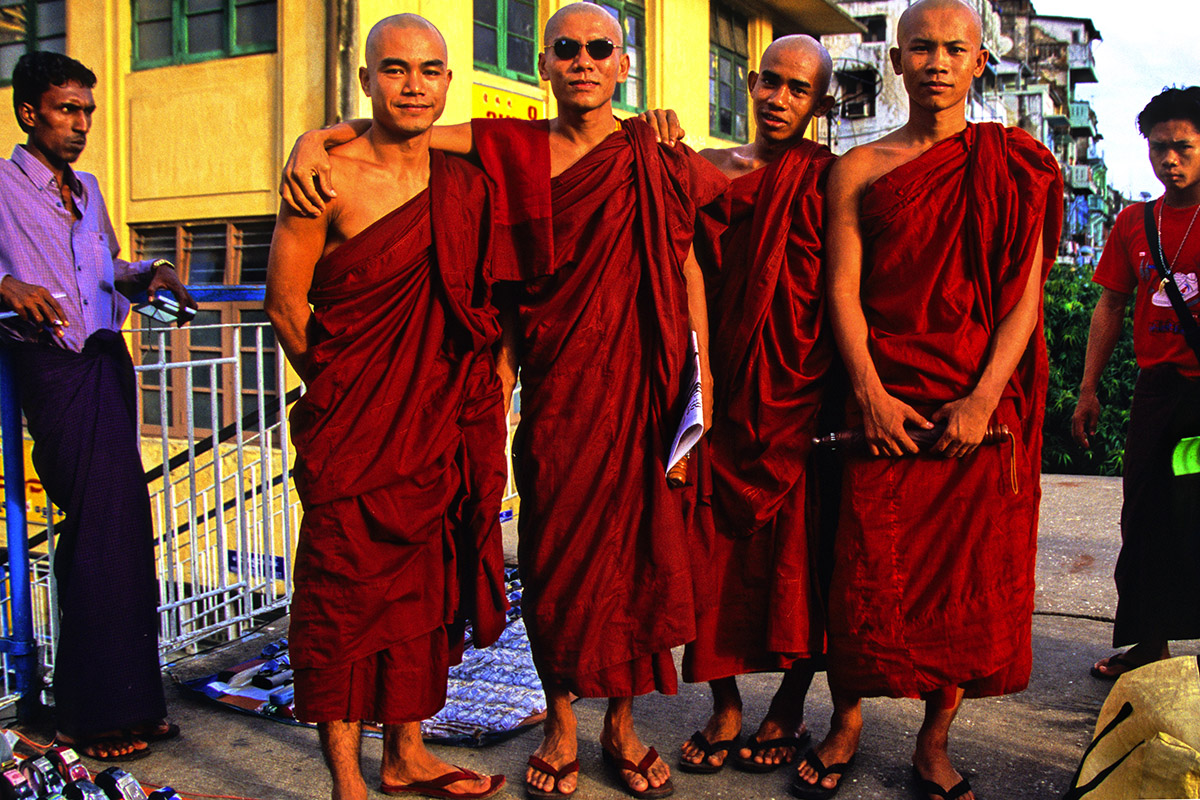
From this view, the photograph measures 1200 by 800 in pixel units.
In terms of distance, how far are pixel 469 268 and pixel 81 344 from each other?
1268mm

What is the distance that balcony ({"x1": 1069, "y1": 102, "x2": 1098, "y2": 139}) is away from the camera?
5653 cm

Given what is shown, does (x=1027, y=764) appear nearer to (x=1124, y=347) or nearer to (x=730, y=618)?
(x=730, y=618)

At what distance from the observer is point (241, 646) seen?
12.3 feet

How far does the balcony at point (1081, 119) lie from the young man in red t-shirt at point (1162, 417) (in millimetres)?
59532

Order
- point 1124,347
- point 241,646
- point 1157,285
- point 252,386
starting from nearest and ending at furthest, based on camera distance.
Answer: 1. point 1157,285
2. point 241,646
3. point 1124,347
4. point 252,386

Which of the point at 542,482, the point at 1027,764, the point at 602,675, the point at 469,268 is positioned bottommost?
the point at 1027,764

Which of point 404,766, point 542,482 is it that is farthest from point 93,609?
point 542,482

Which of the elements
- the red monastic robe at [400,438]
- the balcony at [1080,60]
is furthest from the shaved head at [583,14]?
the balcony at [1080,60]

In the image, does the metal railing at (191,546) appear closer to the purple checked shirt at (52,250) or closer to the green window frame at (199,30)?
the purple checked shirt at (52,250)

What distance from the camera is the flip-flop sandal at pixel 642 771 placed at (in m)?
2.63

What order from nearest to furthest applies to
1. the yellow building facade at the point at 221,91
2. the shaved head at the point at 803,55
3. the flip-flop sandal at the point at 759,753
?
the flip-flop sandal at the point at 759,753 → the shaved head at the point at 803,55 → the yellow building facade at the point at 221,91

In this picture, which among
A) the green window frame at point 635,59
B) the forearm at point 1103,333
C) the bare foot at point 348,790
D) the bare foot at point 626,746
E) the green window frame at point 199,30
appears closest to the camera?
the bare foot at point 348,790

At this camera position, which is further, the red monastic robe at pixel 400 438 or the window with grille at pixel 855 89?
the window with grille at pixel 855 89

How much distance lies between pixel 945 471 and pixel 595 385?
0.95 meters
